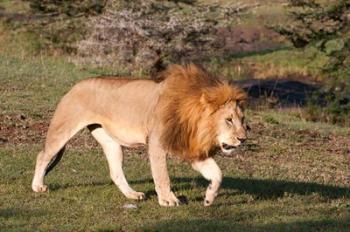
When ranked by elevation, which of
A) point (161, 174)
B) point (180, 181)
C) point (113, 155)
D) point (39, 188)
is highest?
A: point (161, 174)

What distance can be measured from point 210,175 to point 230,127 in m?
0.65

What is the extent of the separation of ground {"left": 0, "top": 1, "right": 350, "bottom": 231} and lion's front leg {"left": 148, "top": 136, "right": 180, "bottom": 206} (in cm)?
14

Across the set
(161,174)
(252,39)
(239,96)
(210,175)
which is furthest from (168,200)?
(252,39)

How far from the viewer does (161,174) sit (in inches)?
414

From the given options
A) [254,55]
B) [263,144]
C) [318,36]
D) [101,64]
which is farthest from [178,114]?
[254,55]

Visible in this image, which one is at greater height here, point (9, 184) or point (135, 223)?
point (135, 223)

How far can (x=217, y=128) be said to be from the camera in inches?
406

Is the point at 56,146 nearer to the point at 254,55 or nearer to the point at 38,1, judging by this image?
the point at 38,1

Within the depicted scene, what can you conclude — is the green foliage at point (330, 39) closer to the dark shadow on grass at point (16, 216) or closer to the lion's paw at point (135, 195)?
the lion's paw at point (135, 195)

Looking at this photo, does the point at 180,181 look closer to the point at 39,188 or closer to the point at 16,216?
the point at 39,188

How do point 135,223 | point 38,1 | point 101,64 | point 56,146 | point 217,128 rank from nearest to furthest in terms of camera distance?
point 135,223 < point 217,128 < point 56,146 < point 101,64 < point 38,1

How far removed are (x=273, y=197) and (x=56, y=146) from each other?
2.64 metres

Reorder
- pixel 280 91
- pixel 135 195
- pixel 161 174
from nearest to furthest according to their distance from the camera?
pixel 161 174, pixel 135 195, pixel 280 91

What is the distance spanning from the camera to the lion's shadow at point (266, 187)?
12.0m
